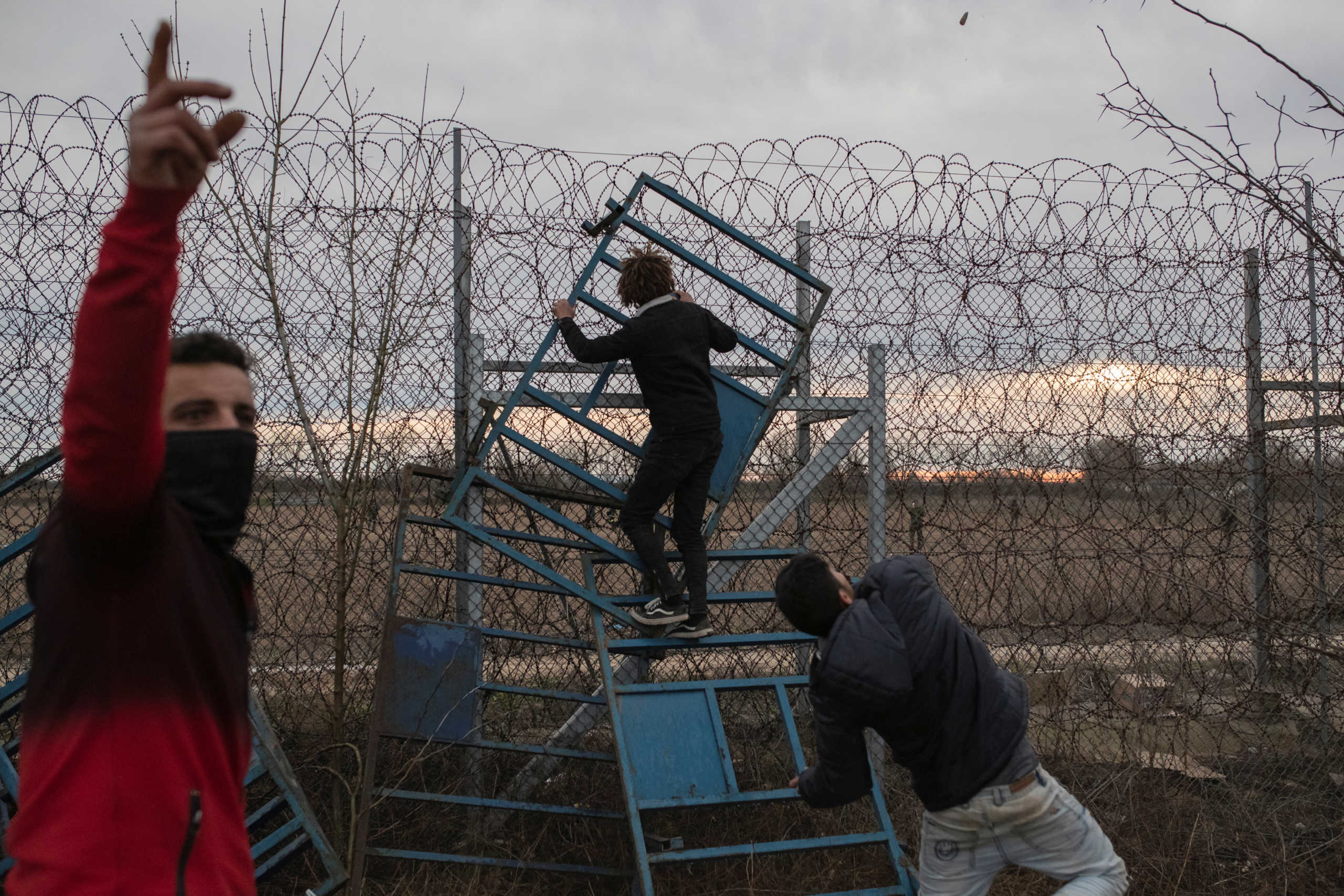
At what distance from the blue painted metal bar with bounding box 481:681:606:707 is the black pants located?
1.94ft

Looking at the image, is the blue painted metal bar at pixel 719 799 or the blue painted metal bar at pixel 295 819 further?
the blue painted metal bar at pixel 719 799

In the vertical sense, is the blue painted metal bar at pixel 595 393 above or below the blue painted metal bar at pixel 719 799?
above

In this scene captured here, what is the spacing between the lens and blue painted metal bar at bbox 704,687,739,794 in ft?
13.0

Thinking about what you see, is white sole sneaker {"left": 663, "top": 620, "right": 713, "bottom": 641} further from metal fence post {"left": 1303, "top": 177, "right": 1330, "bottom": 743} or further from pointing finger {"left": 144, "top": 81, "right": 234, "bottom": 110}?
pointing finger {"left": 144, "top": 81, "right": 234, "bottom": 110}

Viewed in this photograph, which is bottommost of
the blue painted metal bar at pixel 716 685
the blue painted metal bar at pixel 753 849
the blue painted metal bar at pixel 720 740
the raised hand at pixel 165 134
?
the blue painted metal bar at pixel 753 849

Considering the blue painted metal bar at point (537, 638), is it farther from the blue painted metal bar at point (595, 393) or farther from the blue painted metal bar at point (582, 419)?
the blue painted metal bar at point (595, 393)

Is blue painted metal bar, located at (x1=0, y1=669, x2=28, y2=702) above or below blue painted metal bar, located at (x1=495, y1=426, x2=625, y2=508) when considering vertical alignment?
below

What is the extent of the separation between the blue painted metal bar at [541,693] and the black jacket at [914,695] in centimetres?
153

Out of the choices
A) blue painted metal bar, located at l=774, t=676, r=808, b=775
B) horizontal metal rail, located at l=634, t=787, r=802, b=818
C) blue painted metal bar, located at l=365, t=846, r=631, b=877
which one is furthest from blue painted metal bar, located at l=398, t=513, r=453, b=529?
blue painted metal bar, located at l=774, t=676, r=808, b=775

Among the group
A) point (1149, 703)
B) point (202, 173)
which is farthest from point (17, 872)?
point (1149, 703)

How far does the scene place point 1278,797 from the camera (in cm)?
503

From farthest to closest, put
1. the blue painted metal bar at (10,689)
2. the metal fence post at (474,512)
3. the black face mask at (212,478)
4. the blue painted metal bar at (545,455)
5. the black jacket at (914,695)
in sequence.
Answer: the metal fence post at (474,512), the blue painted metal bar at (545,455), the blue painted metal bar at (10,689), the black jacket at (914,695), the black face mask at (212,478)

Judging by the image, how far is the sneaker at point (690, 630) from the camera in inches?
172

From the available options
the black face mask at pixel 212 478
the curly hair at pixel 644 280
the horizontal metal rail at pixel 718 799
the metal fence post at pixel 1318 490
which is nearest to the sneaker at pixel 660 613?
the horizontal metal rail at pixel 718 799
